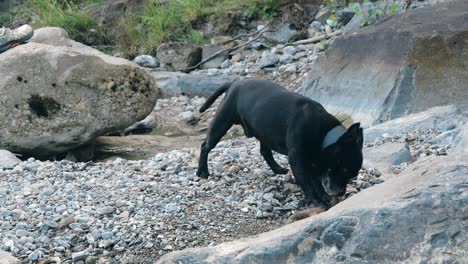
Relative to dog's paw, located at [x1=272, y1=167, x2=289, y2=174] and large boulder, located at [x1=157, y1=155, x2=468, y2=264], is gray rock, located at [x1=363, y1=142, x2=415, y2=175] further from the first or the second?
large boulder, located at [x1=157, y1=155, x2=468, y2=264]

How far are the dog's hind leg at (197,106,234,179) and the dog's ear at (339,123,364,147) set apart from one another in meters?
1.31

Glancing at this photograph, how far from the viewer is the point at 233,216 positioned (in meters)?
6.07

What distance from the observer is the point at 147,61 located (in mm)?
14281

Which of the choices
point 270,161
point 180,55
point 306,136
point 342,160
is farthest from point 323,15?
point 342,160

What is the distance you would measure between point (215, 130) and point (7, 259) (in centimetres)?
218

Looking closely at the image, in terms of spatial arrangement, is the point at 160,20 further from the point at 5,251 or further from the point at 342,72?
the point at 5,251

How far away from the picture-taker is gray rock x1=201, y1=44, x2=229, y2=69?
14.0 m

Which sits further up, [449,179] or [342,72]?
[449,179]

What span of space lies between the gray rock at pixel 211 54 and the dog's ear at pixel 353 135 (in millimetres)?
8241

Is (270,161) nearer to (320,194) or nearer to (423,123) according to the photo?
(320,194)

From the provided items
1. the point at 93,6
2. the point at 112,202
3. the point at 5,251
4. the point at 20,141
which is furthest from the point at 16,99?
the point at 93,6

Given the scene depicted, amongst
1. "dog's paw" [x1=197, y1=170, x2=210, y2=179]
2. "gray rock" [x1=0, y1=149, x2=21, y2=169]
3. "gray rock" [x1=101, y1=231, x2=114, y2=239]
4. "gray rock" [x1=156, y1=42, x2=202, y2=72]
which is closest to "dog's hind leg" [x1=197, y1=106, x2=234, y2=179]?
"dog's paw" [x1=197, y1=170, x2=210, y2=179]

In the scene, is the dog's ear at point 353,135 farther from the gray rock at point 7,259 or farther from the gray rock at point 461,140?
the gray rock at point 7,259

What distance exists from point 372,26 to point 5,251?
5517 millimetres
